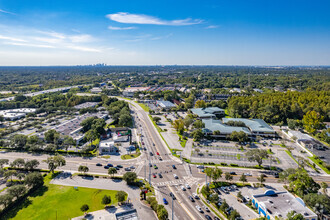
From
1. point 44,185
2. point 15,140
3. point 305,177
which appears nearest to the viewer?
point 305,177

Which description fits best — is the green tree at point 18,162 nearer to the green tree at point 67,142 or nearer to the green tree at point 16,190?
the green tree at point 16,190

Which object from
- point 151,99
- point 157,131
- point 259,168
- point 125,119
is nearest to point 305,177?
point 259,168

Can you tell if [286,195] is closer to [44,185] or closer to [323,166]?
[323,166]

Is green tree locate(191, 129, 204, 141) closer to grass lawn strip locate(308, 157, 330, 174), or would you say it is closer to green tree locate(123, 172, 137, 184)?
green tree locate(123, 172, 137, 184)

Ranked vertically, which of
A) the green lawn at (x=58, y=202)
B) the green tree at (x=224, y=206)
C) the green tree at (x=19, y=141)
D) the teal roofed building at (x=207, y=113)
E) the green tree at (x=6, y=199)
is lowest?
the green lawn at (x=58, y=202)

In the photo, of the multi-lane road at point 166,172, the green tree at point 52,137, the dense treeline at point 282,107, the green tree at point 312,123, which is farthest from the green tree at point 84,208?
the green tree at point 312,123

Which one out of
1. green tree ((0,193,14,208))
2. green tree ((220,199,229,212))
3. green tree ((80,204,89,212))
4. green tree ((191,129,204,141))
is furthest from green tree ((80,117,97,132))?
green tree ((220,199,229,212))
